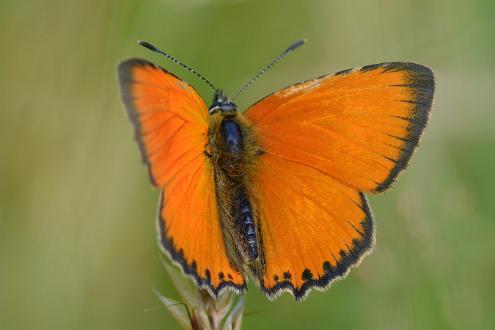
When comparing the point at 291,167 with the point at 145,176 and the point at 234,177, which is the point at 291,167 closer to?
the point at 234,177

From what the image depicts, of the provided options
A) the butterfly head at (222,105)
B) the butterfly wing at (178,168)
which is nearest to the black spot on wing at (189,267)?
the butterfly wing at (178,168)

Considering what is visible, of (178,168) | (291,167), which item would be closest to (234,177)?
(291,167)

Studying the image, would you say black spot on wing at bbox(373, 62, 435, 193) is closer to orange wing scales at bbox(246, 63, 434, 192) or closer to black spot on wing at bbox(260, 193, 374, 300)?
orange wing scales at bbox(246, 63, 434, 192)

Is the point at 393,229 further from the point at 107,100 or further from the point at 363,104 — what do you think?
the point at 107,100

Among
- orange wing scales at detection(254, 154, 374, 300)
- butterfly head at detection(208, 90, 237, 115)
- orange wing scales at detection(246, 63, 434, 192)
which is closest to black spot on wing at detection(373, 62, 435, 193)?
orange wing scales at detection(246, 63, 434, 192)

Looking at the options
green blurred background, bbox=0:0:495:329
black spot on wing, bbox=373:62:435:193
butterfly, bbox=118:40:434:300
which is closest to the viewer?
butterfly, bbox=118:40:434:300

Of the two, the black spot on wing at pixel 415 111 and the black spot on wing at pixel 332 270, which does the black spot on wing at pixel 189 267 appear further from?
the black spot on wing at pixel 415 111

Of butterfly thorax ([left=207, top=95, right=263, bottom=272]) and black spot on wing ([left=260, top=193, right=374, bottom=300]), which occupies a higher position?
butterfly thorax ([left=207, top=95, right=263, bottom=272])
